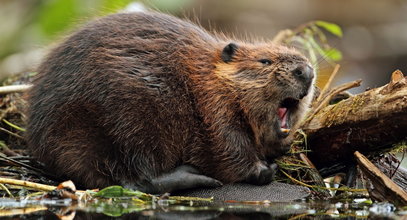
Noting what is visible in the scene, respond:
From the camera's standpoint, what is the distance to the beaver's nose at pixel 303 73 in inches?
183

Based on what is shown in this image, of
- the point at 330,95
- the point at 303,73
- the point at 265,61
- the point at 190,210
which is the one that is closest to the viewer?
the point at 190,210

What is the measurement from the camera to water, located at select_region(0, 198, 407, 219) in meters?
3.55

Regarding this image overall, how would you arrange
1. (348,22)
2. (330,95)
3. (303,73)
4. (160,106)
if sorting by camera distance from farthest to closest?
(348,22)
(330,95)
(303,73)
(160,106)

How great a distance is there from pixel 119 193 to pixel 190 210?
62 centimetres

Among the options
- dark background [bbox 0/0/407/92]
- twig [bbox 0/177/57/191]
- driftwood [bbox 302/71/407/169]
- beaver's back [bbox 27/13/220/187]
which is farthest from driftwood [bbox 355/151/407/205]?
dark background [bbox 0/0/407/92]

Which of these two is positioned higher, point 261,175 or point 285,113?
point 285,113

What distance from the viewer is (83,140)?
4.45 m

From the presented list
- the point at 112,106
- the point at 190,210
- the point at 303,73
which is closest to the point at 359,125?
the point at 303,73

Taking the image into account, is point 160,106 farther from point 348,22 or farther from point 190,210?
point 348,22

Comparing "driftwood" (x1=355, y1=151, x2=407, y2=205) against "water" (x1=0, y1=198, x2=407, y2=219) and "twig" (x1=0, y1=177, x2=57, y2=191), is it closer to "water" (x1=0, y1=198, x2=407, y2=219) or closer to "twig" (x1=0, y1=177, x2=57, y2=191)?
"water" (x1=0, y1=198, x2=407, y2=219)

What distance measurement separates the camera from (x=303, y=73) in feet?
15.3

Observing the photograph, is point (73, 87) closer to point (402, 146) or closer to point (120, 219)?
point (120, 219)

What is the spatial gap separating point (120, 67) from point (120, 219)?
1.40m

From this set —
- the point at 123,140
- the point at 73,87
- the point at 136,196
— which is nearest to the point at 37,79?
the point at 73,87
